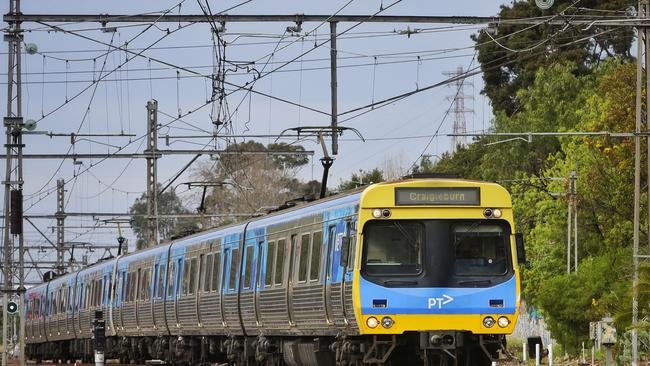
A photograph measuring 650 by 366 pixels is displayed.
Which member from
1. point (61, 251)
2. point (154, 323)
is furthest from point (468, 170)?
point (154, 323)

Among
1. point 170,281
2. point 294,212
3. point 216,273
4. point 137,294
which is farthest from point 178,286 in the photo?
point 294,212

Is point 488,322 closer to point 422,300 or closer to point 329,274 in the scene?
point 422,300

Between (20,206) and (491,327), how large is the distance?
16.4m

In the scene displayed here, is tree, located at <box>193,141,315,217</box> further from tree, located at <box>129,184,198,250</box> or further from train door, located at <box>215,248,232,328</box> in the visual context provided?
train door, located at <box>215,248,232,328</box>

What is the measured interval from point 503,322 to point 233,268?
373 inches

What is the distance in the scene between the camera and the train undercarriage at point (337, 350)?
22.8 m

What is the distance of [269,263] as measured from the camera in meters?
28.6

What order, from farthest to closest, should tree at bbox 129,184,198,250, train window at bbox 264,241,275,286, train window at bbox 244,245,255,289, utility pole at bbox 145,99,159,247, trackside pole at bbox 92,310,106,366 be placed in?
tree at bbox 129,184,198,250 < utility pole at bbox 145,99,159,247 < trackside pole at bbox 92,310,106,366 < train window at bbox 244,245,255,289 < train window at bbox 264,241,275,286

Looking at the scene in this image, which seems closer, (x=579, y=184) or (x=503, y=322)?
(x=503, y=322)

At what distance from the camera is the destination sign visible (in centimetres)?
2309

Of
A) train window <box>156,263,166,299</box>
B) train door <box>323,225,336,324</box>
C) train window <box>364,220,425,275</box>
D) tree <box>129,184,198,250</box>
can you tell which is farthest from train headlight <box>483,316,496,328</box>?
tree <box>129,184,198,250</box>

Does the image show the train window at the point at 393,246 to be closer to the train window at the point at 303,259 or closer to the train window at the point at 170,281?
the train window at the point at 303,259

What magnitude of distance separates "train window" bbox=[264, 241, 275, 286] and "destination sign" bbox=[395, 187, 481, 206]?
569 centimetres

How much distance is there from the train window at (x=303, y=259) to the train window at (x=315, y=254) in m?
0.27
